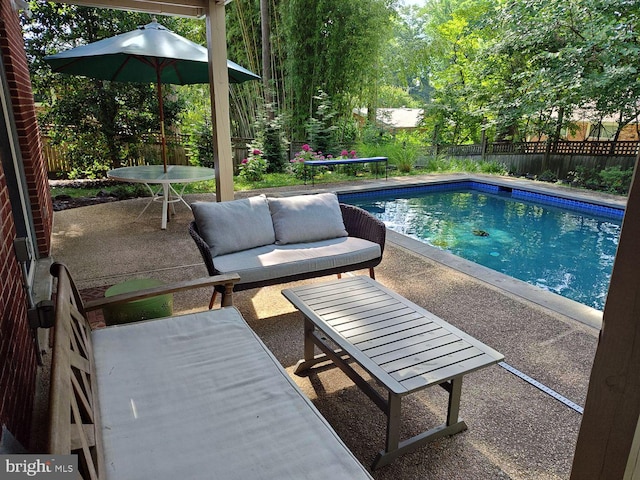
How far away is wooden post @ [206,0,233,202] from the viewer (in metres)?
3.88

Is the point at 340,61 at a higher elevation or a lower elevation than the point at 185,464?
higher

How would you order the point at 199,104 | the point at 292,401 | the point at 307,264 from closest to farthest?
the point at 292,401, the point at 307,264, the point at 199,104

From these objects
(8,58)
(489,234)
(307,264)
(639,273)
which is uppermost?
(8,58)

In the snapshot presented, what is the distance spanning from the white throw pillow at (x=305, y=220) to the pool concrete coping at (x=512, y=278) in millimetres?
1265

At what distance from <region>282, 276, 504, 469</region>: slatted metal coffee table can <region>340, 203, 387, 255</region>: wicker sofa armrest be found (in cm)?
107

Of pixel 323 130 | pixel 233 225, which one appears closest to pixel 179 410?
pixel 233 225

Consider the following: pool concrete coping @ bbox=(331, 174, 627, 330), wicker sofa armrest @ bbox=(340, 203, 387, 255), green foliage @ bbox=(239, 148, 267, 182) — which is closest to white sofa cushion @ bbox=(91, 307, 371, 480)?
wicker sofa armrest @ bbox=(340, 203, 387, 255)

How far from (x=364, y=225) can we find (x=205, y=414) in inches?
95.8

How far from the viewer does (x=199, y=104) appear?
12.3 m

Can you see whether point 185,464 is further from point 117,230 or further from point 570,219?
point 570,219

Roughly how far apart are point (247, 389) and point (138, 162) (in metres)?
7.78

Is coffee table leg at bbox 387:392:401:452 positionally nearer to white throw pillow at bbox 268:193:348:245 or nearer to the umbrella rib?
white throw pillow at bbox 268:193:348:245

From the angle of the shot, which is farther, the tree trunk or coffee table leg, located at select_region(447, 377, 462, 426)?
the tree trunk

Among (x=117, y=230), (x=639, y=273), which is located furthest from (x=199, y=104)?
(x=639, y=273)
